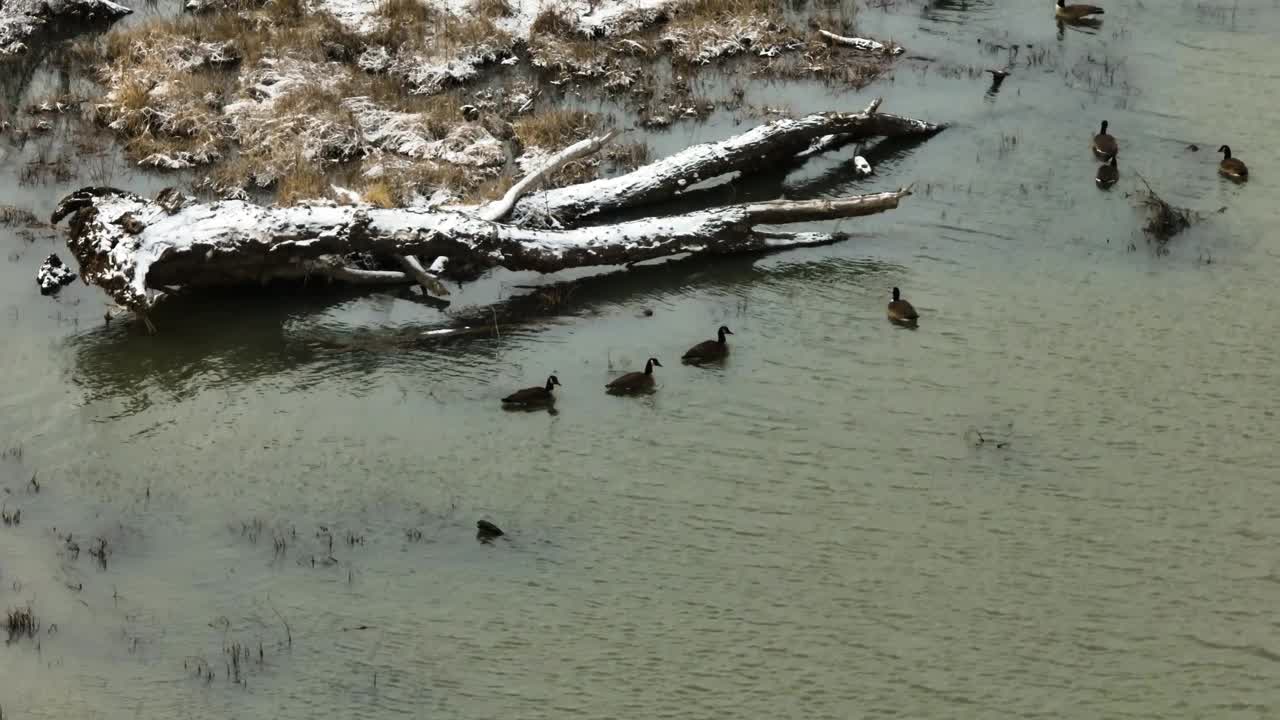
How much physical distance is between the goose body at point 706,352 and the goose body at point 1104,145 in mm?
8674

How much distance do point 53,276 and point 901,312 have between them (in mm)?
12148

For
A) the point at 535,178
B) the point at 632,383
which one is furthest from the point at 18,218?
the point at 632,383

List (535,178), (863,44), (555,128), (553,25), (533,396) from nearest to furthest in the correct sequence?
(533,396), (535,178), (555,128), (863,44), (553,25)

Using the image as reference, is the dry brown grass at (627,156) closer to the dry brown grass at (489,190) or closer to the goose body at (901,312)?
the dry brown grass at (489,190)

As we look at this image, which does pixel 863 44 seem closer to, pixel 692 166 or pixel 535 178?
pixel 692 166

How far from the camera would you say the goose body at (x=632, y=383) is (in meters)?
17.0

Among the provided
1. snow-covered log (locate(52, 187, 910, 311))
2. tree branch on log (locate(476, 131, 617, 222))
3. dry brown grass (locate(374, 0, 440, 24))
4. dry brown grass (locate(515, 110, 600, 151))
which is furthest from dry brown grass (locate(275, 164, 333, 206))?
dry brown grass (locate(374, 0, 440, 24))

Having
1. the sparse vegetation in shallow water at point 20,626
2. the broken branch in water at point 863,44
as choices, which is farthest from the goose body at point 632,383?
the broken branch in water at point 863,44

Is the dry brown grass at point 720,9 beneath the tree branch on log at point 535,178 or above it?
above

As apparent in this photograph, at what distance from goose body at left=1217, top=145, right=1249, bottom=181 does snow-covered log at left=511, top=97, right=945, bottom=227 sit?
5267mm

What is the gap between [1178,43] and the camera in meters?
26.7

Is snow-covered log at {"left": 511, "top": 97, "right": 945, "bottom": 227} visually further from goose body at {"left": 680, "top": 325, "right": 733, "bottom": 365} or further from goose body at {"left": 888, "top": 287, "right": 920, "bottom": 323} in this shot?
goose body at {"left": 888, "top": 287, "right": 920, "bottom": 323}

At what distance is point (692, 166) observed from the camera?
2212 centimetres

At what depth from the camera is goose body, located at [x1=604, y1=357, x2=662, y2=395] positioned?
1703cm
